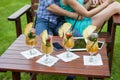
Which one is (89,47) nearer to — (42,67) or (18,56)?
(42,67)

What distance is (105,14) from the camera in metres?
3.60

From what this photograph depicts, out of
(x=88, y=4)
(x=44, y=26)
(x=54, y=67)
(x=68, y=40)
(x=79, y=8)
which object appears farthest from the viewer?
(x=88, y=4)

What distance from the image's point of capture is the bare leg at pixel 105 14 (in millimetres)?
3584

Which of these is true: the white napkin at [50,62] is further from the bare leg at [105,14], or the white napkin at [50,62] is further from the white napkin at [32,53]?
the bare leg at [105,14]

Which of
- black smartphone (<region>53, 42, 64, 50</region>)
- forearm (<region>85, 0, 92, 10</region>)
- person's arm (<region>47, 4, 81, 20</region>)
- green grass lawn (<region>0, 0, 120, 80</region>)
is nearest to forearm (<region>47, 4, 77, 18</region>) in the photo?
person's arm (<region>47, 4, 81, 20</region>)

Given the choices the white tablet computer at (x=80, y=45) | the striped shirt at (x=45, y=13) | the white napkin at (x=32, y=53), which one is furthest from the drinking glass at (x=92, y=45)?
the striped shirt at (x=45, y=13)

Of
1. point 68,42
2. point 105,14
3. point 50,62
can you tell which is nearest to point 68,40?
point 68,42

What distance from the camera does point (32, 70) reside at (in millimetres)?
2480

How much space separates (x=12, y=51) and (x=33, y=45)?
0.22m

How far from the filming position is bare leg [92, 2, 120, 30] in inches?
141

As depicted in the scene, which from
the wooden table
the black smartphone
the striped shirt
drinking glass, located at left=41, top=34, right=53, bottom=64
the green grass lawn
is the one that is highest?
the striped shirt

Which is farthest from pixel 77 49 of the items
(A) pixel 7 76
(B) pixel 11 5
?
(B) pixel 11 5

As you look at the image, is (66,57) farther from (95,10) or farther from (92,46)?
(95,10)

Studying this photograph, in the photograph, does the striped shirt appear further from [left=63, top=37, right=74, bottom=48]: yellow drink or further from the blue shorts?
[left=63, top=37, right=74, bottom=48]: yellow drink
